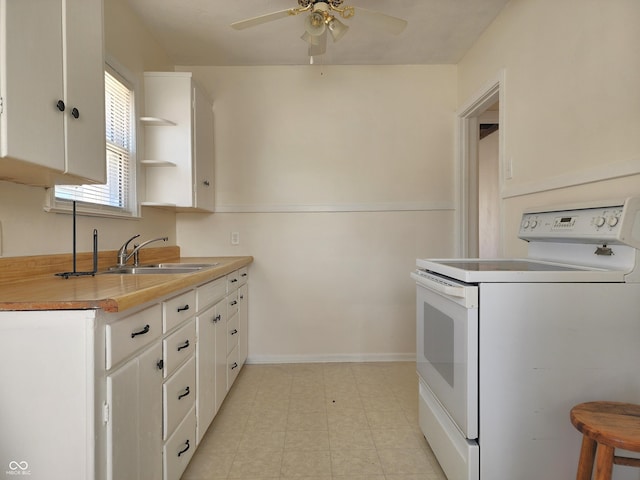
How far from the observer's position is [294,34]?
8.42 ft

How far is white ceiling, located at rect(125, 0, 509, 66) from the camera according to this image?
2254mm

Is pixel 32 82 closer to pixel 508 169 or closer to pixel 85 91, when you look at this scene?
pixel 85 91

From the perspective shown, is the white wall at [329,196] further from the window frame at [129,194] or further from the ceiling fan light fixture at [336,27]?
the ceiling fan light fixture at [336,27]

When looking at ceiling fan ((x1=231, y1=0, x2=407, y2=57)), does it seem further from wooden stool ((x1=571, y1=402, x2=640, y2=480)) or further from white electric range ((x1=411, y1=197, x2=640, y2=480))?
wooden stool ((x1=571, y1=402, x2=640, y2=480))

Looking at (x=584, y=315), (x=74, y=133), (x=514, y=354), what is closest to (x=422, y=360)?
(x=514, y=354)

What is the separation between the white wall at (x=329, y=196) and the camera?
10.1 ft

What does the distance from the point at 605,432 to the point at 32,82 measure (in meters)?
1.90

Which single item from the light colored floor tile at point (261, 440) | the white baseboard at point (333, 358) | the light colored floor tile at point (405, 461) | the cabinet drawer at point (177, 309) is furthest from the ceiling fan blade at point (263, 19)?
the white baseboard at point (333, 358)

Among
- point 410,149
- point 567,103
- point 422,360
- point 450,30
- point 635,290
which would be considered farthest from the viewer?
point 410,149

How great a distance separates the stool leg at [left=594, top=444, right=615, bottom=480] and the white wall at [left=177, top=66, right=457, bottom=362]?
215cm

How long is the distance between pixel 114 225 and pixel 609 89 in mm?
2519

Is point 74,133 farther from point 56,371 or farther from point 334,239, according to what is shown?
point 334,239

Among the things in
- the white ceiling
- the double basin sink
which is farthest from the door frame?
the double basin sink

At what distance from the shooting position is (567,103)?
1.74 meters
